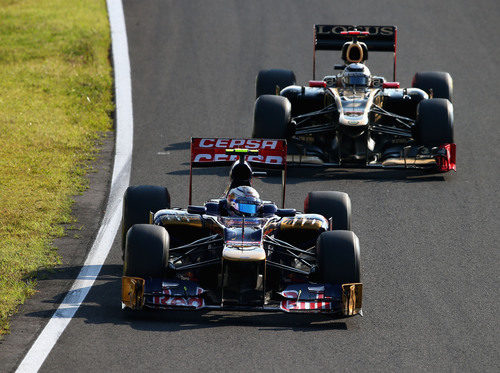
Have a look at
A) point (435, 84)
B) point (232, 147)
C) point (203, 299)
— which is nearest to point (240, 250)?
point (203, 299)

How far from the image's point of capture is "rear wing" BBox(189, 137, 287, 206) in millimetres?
13484

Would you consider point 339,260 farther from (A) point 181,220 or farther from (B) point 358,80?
(B) point 358,80

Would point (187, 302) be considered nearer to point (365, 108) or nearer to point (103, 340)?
point (103, 340)

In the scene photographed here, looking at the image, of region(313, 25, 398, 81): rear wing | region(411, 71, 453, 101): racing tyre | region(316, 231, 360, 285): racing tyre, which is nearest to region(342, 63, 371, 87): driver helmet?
region(313, 25, 398, 81): rear wing

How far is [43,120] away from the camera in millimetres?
20859

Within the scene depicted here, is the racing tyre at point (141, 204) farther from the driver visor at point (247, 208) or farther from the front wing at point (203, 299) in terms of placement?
the front wing at point (203, 299)

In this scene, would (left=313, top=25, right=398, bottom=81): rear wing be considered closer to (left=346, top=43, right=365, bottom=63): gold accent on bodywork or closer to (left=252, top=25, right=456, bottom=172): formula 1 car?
(left=252, top=25, right=456, bottom=172): formula 1 car

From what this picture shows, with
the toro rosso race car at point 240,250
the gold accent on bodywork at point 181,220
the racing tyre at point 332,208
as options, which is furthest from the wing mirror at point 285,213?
the gold accent on bodywork at point 181,220

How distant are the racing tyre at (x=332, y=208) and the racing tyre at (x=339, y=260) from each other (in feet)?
4.52

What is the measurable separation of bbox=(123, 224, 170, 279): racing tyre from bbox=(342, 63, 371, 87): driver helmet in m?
8.55

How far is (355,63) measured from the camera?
2019 centimetres

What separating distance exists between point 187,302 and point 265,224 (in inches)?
55.3

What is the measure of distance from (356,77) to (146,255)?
882 centimetres

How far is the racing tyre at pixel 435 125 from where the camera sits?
1855 centimetres
